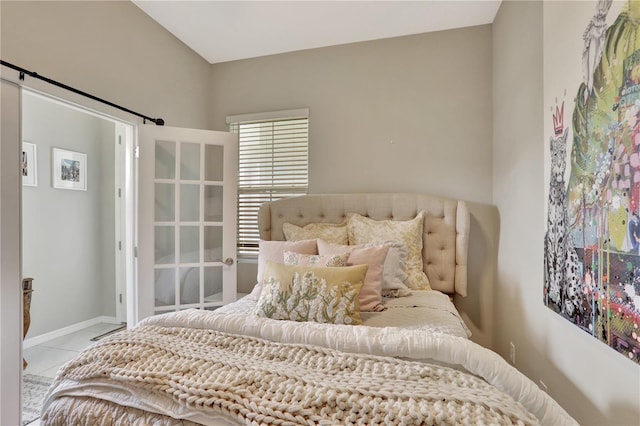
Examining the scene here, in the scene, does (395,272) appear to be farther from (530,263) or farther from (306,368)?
(306,368)

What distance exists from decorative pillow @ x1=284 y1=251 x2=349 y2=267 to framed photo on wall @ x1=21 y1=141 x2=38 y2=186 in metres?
2.91

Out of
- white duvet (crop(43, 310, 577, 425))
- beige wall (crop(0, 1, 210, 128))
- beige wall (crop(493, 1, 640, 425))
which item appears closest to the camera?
white duvet (crop(43, 310, 577, 425))

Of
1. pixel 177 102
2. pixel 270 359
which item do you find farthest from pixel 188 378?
pixel 177 102

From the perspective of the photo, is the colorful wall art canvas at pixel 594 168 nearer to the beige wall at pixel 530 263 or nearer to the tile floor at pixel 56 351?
the beige wall at pixel 530 263

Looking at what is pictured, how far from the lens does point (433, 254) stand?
7.82 feet

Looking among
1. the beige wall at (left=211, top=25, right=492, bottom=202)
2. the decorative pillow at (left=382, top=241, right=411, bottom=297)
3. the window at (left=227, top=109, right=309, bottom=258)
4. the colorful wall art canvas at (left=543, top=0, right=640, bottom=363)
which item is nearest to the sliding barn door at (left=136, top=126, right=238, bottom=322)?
the window at (left=227, top=109, right=309, bottom=258)

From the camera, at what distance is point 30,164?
3.03 meters

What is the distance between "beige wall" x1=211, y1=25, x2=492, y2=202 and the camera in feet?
8.09

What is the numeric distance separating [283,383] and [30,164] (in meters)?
3.64

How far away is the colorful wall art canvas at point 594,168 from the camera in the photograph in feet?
3.00

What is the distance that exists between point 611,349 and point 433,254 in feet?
4.55

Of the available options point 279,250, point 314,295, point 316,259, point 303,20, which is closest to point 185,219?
point 279,250

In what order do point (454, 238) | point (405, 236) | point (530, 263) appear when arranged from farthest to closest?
point (454, 238) < point (405, 236) < point (530, 263)

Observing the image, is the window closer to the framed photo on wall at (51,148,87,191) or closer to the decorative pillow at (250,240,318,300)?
the decorative pillow at (250,240,318,300)
